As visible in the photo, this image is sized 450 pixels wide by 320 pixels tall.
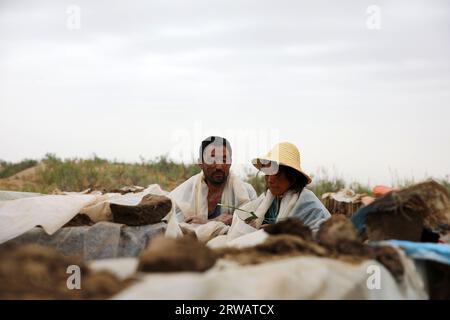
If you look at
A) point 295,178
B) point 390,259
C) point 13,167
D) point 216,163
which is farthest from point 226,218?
point 13,167

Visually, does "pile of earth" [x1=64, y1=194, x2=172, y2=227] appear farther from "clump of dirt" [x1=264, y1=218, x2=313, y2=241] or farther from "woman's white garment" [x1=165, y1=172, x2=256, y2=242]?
"clump of dirt" [x1=264, y1=218, x2=313, y2=241]

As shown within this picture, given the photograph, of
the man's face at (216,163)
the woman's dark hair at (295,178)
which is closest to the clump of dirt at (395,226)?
the woman's dark hair at (295,178)

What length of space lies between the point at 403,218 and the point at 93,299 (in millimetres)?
2014

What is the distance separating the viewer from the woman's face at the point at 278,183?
559 cm

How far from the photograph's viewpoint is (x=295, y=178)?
5.64 meters

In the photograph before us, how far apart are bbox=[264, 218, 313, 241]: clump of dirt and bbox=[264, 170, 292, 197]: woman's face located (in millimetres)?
2351

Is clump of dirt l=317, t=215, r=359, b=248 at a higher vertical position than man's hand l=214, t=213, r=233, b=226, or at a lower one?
higher

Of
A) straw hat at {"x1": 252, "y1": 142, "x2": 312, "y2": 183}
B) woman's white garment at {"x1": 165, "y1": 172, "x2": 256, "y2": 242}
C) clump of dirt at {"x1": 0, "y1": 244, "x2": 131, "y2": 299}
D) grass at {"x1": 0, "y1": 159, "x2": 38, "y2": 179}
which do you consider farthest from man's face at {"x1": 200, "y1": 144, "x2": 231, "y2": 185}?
grass at {"x1": 0, "y1": 159, "x2": 38, "y2": 179}

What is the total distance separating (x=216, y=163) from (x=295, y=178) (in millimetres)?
1316

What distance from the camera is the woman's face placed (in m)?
5.59

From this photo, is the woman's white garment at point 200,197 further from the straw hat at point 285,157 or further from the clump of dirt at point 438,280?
the clump of dirt at point 438,280
